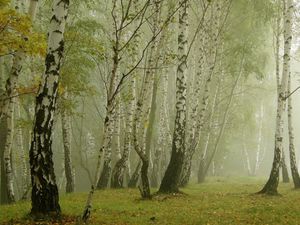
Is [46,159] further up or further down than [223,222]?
further up

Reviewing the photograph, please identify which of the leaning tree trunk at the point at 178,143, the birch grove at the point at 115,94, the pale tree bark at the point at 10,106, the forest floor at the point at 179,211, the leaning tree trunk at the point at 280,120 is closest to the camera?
the birch grove at the point at 115,94

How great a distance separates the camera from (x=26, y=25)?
13688 mm

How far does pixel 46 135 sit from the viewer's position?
10047mm

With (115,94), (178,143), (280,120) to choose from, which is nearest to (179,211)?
(178,143)

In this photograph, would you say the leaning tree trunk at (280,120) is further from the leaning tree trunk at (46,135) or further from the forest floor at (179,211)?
the leaning tree trunk at (46,135)

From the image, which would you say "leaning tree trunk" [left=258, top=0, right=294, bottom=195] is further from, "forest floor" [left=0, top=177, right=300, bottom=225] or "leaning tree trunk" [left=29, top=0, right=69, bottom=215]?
"leaning tree trunk" [left=29, top=0, right=69, bottom=215]

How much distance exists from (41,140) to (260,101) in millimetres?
45031

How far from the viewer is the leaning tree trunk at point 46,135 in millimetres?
10008

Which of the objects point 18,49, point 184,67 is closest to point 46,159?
point 18,49

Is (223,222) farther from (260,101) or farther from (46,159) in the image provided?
(260,101)

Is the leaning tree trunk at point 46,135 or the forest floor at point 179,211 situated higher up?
the leaning tree trunk at point 46,135

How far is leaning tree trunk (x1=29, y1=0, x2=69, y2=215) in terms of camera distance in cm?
1001

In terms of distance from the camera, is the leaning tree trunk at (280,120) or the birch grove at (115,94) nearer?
the birch grove at (115,94)

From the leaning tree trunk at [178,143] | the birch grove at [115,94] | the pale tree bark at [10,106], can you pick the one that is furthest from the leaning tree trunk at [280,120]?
the pale tree bark at [10,106]
